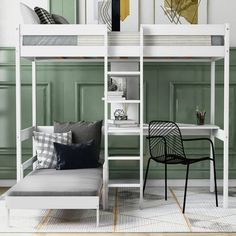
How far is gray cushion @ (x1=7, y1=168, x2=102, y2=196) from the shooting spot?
4441 millimetres

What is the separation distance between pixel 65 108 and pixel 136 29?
4.29 ft

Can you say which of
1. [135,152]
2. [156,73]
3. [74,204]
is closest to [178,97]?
[156,73]

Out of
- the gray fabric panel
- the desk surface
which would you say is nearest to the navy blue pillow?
the desk surface

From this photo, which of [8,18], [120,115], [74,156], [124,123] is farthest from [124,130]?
[8,18]

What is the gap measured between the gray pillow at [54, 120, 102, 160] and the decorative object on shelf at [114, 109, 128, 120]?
0.22m

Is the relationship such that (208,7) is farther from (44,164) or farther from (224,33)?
(44,164)

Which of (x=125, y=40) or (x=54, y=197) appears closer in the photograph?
(x=54, y=197)

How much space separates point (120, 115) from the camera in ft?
19.7

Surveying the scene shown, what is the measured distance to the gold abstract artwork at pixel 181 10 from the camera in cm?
624

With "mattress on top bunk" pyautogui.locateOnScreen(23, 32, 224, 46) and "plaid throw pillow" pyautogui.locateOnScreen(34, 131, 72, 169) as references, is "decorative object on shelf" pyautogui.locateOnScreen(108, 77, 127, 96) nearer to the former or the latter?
"plaid throw pillow" pyautogui.locateOnScreen(34, 131, 72, 169)

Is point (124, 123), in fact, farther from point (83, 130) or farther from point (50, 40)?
point (50, 40)

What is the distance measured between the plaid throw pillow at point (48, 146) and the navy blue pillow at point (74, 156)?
0.19m

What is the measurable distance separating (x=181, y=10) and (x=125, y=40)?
4.67 ft

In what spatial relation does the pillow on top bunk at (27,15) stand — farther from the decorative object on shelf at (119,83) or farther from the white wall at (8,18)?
the decorative object on shelf at (119,83)
